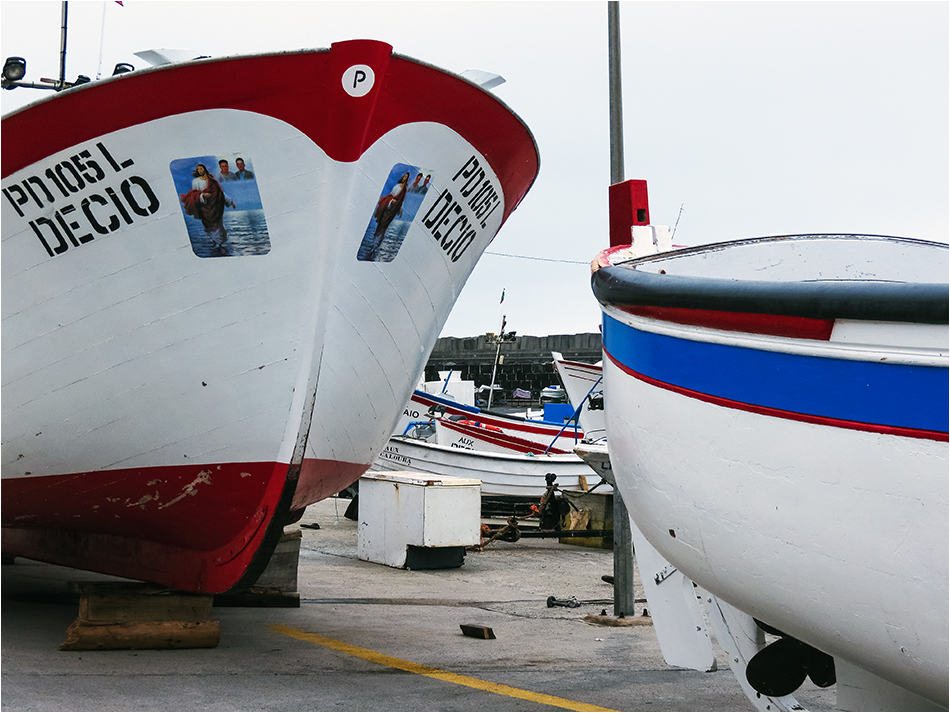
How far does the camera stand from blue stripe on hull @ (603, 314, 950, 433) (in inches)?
80.5

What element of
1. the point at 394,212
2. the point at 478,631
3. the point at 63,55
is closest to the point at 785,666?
the point at 478,631

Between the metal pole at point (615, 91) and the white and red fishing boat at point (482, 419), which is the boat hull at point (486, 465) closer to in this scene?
the white and red fishing boat at point (482, 419)

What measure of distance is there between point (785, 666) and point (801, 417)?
1.40 meters

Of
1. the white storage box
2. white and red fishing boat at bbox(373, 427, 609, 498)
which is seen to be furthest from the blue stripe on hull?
white and red fishing boat at bbox(373, 427, 609, 498)

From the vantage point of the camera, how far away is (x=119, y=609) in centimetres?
492

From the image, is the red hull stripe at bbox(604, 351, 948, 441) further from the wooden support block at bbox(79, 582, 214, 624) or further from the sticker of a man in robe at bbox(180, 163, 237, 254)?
the wooden support block at bbox(79, 582, 214, 624)

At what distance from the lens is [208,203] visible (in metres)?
4.39

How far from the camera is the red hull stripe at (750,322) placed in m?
2.22

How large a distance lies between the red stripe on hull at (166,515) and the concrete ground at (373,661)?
470 millimetres

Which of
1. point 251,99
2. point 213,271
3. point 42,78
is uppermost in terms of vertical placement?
point 42,78

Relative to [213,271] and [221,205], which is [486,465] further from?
[221,205]

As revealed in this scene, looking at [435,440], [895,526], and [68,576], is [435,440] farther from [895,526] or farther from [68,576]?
[895,526]

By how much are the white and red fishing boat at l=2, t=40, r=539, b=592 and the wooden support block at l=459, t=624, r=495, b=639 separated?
140 centimetres

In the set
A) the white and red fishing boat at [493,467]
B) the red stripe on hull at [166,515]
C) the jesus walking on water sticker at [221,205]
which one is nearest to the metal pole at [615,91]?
the jesus walking on water sticker at [221,205]
